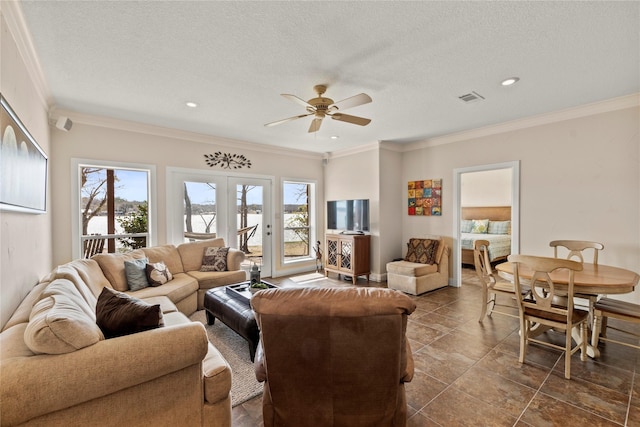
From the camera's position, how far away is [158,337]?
141 cm

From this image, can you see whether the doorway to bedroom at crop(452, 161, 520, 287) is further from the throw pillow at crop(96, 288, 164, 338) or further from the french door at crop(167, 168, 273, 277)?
the throw pillow at crop(96, 288, 164, 338)

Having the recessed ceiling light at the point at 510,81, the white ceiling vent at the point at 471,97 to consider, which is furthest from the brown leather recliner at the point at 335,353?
the white ceiling vent at the point at 471,97

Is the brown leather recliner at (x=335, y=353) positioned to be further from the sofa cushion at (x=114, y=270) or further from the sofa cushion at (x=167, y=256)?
the sofa cushion at (x=167, y=256)

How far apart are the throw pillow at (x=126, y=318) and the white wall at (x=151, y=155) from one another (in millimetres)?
2925

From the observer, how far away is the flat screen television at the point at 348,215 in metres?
5.43

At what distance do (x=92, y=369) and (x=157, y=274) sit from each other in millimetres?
2473

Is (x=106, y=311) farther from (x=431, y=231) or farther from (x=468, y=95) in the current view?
(x=431, y=231)

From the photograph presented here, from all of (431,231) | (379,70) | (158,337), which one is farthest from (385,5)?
(431,231)

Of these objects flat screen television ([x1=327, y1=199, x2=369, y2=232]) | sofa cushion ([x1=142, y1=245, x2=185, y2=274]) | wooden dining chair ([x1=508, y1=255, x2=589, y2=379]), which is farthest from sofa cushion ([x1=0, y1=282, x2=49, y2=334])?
flat screen television ([x1=327, y1=199, x2=369, y2=232])

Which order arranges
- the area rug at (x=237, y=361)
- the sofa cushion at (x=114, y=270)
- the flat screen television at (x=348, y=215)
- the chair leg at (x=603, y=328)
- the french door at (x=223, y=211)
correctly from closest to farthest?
the area rug at (x=237, y=361), the chair leg at (x=603, y=328), the sofa cushion at (x=114, y=270), the french door at (x=223, y=211), the flat screen television at (x=348, y=215)

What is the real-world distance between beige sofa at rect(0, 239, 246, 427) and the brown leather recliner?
39 centimetres

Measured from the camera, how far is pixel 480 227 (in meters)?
7.23

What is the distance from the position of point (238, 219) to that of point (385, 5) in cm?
→ 421

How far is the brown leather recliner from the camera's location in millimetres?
1320
